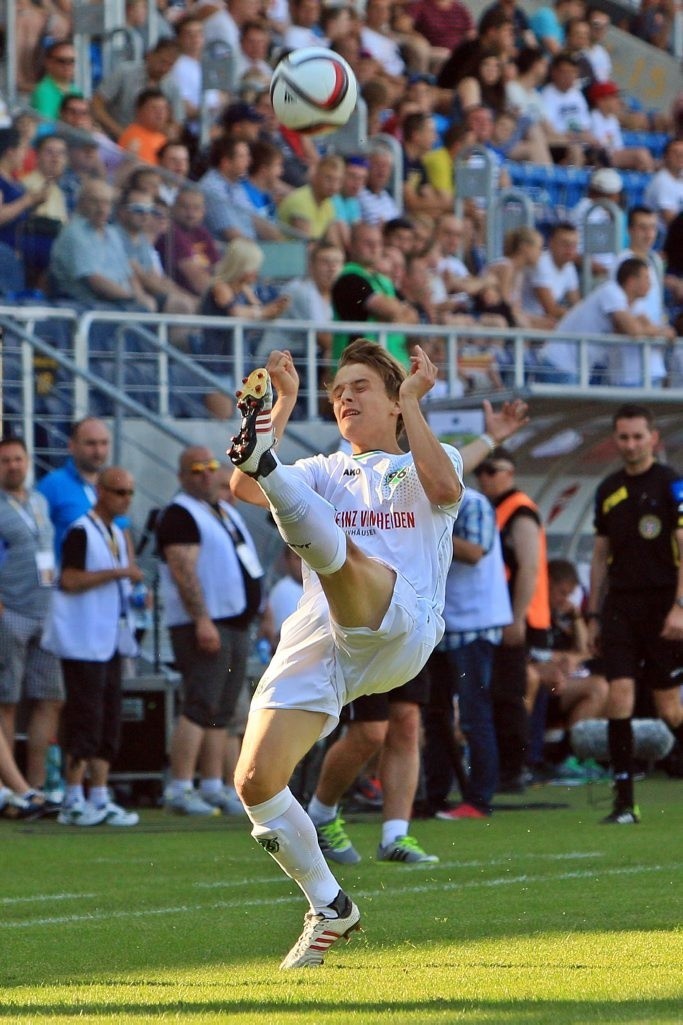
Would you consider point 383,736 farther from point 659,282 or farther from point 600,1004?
point 659,282

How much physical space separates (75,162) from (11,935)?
905 cm

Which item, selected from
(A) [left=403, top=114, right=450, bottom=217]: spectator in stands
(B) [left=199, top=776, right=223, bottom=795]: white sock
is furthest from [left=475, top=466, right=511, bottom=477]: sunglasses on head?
(A) [left=403, top=114, right=450, bottom=217]: spectator in stands

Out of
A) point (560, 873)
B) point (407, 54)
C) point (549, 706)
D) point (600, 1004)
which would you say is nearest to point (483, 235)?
point (407, 54)

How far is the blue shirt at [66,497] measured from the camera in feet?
42.0

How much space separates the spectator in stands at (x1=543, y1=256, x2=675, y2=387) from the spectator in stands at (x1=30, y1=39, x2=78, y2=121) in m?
4.68

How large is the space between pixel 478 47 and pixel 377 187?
16.9 ft

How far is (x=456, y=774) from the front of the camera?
43.5ft

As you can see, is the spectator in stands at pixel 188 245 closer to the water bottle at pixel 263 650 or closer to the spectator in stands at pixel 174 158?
the spectator in stands at pixel 174 158

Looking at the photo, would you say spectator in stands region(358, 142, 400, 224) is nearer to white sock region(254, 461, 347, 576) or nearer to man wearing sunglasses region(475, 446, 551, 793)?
man wearing sunglasses region(475, 446, 551, 793)

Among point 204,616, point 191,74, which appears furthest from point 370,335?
point 191,74

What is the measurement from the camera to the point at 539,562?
45.1ft

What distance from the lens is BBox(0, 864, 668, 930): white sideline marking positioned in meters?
7.56

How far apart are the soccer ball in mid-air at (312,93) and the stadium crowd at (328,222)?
92.0 inches

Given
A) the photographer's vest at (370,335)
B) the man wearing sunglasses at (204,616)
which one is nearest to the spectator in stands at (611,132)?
the photographer's vest at (370,335)
